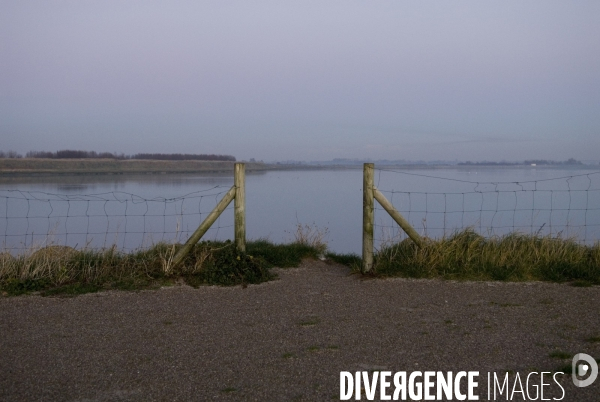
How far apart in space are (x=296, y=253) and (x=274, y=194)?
2000 centimetres

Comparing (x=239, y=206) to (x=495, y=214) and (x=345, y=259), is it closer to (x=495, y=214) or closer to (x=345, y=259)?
(x=345, y=259)

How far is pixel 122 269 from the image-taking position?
9.02 meters

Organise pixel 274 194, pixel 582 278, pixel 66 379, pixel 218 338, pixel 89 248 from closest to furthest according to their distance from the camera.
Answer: pixel 66 379, pixel 218 338, pixel 582 278, pixel 89 248, pixel 274 194

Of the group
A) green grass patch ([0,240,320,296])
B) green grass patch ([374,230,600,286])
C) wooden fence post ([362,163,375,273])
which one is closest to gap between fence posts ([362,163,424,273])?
wooden fence post ([362,163,375,273])

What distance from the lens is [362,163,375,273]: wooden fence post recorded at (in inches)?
378

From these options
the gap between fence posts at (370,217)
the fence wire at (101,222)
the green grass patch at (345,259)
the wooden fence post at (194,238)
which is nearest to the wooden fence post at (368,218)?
the gap between fence posts at (370,217)

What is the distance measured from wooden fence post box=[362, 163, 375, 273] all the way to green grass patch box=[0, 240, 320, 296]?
1507 millimetres

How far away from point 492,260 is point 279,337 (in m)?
4.49

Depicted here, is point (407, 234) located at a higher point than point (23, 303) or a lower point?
higher

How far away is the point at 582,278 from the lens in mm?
9078

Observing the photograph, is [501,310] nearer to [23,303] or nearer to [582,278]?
[582,278]

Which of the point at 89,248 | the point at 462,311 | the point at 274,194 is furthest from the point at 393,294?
the point at 274,194

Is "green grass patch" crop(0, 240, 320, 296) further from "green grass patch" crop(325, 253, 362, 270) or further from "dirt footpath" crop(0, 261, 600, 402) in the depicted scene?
"green grass patch" crop(325, 253, 362, 270)

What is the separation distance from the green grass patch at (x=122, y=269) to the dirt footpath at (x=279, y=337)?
32 cm
